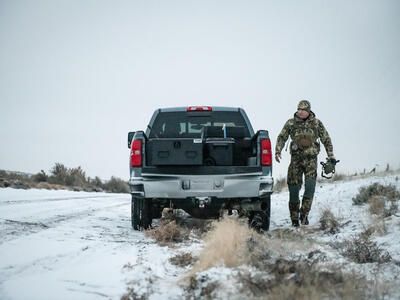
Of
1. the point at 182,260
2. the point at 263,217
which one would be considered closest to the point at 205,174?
the point at 263,217

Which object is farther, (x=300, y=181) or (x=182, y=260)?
(x=300, y=181)

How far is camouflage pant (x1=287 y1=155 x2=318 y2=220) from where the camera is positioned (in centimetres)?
642

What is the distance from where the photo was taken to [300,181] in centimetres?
662

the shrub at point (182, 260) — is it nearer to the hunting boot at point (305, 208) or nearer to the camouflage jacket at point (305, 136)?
the hunting boot at point (305, 208)

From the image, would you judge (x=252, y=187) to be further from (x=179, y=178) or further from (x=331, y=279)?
(x=331, y=279)

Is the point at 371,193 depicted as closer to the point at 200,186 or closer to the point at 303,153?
the point at 303,153

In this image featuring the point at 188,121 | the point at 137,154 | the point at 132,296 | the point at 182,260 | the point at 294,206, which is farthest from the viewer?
the point at 294,206

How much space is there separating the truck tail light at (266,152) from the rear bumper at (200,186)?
11.7 inches

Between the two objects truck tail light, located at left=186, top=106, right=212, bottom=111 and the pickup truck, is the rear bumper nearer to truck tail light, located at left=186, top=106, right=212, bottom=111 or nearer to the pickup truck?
the pickup truck

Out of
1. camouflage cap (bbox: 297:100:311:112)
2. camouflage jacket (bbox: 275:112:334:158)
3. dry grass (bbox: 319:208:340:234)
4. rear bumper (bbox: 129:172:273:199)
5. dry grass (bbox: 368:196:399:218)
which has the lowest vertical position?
dry grass (bbox: 319:208:340:234)

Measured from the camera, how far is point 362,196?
24.6ft

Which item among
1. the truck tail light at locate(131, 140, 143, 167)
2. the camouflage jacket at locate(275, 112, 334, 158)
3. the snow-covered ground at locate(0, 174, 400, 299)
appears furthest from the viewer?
the camouflage jacket at locate(275, 112, 334, 158)

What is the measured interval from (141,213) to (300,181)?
289 cm

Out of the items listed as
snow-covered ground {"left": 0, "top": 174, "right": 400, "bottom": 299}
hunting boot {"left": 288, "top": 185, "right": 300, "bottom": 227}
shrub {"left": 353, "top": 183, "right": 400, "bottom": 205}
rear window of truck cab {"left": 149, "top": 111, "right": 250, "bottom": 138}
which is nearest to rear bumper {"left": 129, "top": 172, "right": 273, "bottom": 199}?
→ snow-covered ground {"left": 0, "top": 174, "right": 400, "bottom": 299}
